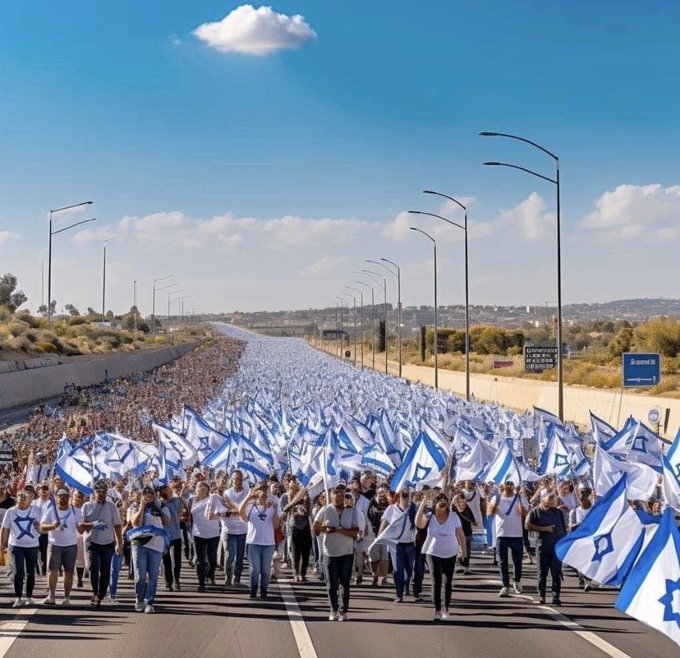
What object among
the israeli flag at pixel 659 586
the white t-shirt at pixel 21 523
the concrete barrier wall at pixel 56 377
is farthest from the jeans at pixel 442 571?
the concrete barrier wall at pixel 56 377

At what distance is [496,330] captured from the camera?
508ft

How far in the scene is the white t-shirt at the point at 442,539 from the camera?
43.8ft

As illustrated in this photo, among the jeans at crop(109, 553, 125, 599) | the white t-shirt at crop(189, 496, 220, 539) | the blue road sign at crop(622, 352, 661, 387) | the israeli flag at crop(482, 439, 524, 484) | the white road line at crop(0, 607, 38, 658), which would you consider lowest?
the white road line at crop(0, 607, 38, 658)

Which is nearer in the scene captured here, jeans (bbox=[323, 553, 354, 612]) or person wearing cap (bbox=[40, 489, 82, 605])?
jeans (bbox=[323, 553, 354, 612])

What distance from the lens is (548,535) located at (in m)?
14.4

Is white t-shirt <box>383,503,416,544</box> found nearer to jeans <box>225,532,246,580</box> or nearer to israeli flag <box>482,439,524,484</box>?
jeans <box>225,532,246,580</box>

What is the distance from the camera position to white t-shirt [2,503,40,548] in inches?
555

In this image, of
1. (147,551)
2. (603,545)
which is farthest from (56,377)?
(603,545)

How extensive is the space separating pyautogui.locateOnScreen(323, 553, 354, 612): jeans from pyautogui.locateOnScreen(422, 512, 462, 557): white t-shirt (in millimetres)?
771

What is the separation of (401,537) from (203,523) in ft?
7.30

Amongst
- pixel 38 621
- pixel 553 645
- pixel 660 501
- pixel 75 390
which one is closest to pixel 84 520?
pixel 38 621

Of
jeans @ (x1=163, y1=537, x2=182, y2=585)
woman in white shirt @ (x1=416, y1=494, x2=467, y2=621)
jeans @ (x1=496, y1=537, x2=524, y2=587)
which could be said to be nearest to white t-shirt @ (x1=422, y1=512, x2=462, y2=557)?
woman in white shirt @ (x1=416, y1=494, x2=467, y2=621)

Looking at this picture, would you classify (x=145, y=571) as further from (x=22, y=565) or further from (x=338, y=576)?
(x=338, y=576)

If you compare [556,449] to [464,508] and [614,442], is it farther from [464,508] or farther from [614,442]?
[464,508]
